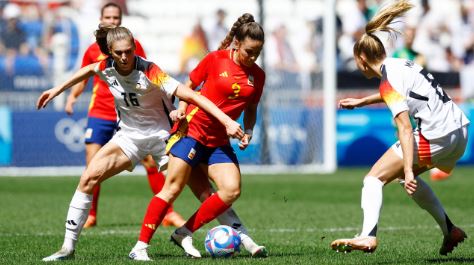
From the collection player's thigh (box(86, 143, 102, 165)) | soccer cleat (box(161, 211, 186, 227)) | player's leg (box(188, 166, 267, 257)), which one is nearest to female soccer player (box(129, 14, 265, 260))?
player's leg (box(188, 166, 267, 257))

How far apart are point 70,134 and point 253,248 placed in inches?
498

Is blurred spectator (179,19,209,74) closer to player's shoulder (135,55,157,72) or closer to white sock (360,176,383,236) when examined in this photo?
player's shoulder (135,55,157,72)

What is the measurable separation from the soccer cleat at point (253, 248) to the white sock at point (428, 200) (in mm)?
1284

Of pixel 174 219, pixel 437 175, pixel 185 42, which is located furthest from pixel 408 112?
pixel 185 42

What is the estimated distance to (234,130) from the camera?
763 centimetres

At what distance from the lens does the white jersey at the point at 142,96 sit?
8.16m

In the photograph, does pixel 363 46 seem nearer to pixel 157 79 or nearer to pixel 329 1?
pixel 157 79

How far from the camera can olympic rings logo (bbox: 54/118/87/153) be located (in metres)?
20.4

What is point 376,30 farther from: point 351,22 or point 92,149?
point 351,22

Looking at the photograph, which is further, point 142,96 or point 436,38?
point 436,38

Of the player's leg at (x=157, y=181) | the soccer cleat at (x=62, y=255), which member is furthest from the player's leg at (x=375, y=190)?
the player's leg at (x=157, y=181)

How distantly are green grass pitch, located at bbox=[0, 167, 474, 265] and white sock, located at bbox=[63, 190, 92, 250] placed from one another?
0.58 feet

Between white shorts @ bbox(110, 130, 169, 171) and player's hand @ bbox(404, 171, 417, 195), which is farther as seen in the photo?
white shorts @ bbox(110, 130, 169, 171)

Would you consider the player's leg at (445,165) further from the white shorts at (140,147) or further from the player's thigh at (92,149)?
the player's thigh at (92,149)
